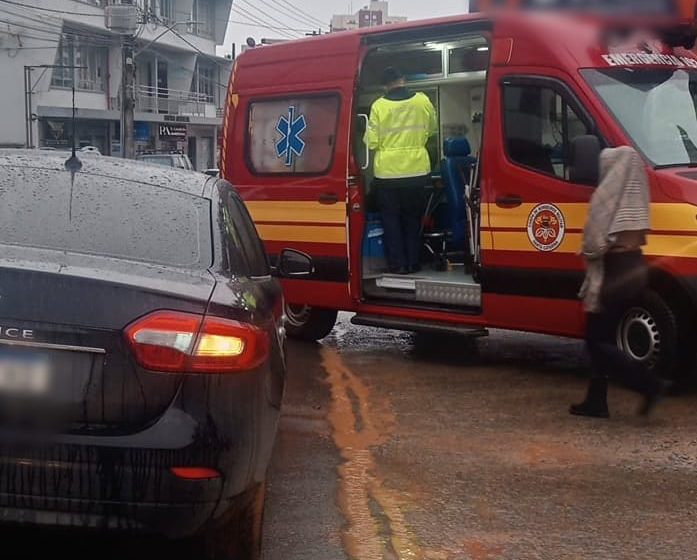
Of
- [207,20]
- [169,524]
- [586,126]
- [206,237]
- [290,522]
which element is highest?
[207,20]

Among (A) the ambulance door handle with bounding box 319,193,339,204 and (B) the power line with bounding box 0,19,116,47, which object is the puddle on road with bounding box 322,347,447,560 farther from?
(B) the power line with bounding box 0,19,116,47

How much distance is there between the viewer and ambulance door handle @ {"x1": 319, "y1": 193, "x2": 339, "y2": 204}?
345 inches

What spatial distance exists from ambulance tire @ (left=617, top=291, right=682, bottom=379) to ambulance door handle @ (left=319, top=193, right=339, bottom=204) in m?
2.73

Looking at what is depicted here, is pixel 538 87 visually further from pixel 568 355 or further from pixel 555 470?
pixel 555 470

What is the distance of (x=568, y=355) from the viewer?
874 cm

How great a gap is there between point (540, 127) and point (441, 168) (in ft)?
6.61

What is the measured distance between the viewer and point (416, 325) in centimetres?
838

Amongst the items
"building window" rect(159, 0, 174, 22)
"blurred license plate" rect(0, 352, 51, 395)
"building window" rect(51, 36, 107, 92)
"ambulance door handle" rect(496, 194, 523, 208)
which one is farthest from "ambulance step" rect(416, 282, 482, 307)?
"building window" rect(159, 0, 174, 22)

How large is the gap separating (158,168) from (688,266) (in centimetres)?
345

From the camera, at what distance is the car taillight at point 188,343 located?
3471 mm

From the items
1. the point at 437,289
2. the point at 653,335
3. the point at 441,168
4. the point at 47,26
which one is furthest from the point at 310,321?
the point at 47,26

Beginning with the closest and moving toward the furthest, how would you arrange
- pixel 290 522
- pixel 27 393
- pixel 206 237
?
pixel 27 393
pixel 206 237
pixel 290 522

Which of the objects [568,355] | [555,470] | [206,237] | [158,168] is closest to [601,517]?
[555,470]

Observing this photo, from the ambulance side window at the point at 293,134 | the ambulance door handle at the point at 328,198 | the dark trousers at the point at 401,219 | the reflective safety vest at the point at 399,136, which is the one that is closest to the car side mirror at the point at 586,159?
the reflective safety vest at the point at 399,136
